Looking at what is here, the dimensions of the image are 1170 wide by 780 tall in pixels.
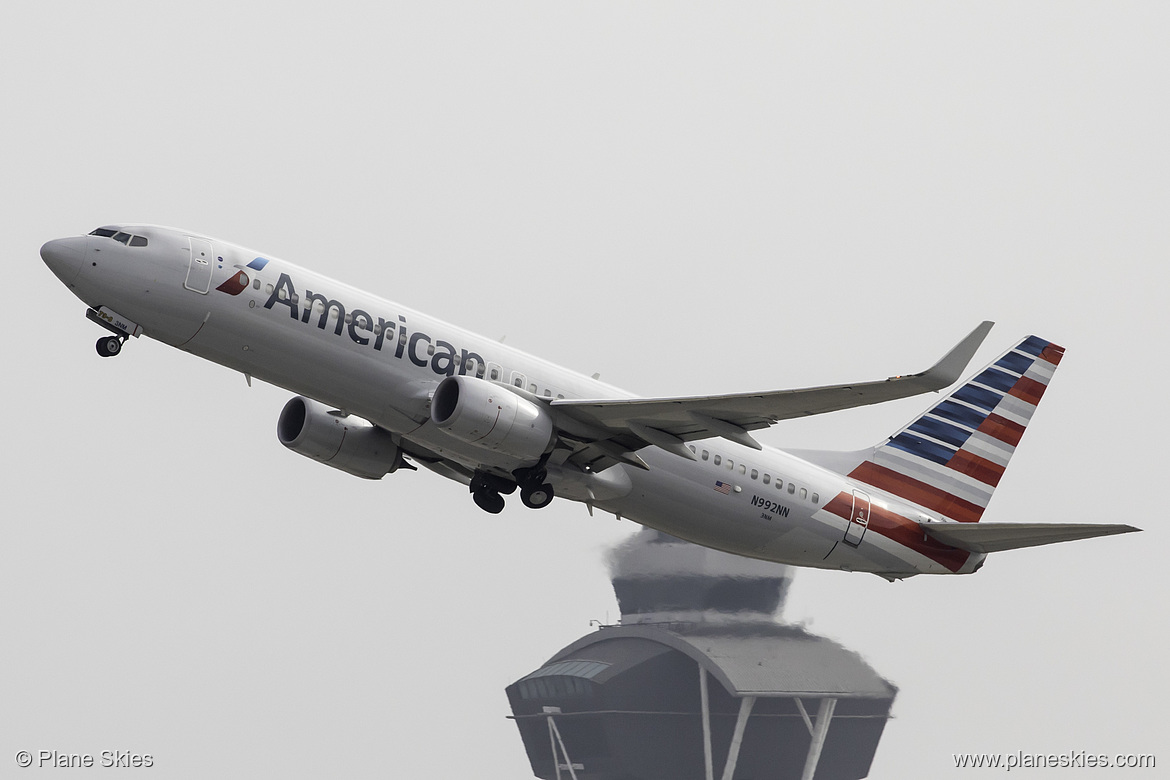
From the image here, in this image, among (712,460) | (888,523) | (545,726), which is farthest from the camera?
(545,726)

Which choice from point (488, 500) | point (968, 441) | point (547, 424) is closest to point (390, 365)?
point (547, 424)

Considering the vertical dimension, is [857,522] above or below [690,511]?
below

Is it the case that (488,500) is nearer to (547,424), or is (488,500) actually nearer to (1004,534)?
(547,424)

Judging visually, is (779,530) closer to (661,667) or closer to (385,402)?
(385,402)

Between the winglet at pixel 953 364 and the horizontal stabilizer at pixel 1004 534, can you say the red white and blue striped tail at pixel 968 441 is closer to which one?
the horizontal stabilizer at pixel 1004 534

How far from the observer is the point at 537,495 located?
3123 cm

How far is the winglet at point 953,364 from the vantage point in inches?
970

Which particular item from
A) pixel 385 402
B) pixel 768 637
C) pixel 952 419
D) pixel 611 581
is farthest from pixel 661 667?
pixel 385 402

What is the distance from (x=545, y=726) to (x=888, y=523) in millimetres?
62177

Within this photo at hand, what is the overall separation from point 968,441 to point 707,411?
11942 millimetres

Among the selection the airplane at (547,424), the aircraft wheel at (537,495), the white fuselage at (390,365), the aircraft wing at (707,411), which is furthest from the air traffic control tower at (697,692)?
the aircraft wing at (707,411)

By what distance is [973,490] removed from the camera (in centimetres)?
3731

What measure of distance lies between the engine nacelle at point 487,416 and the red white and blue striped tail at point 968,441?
10.7 metres

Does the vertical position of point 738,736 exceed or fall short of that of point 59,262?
it falls short
